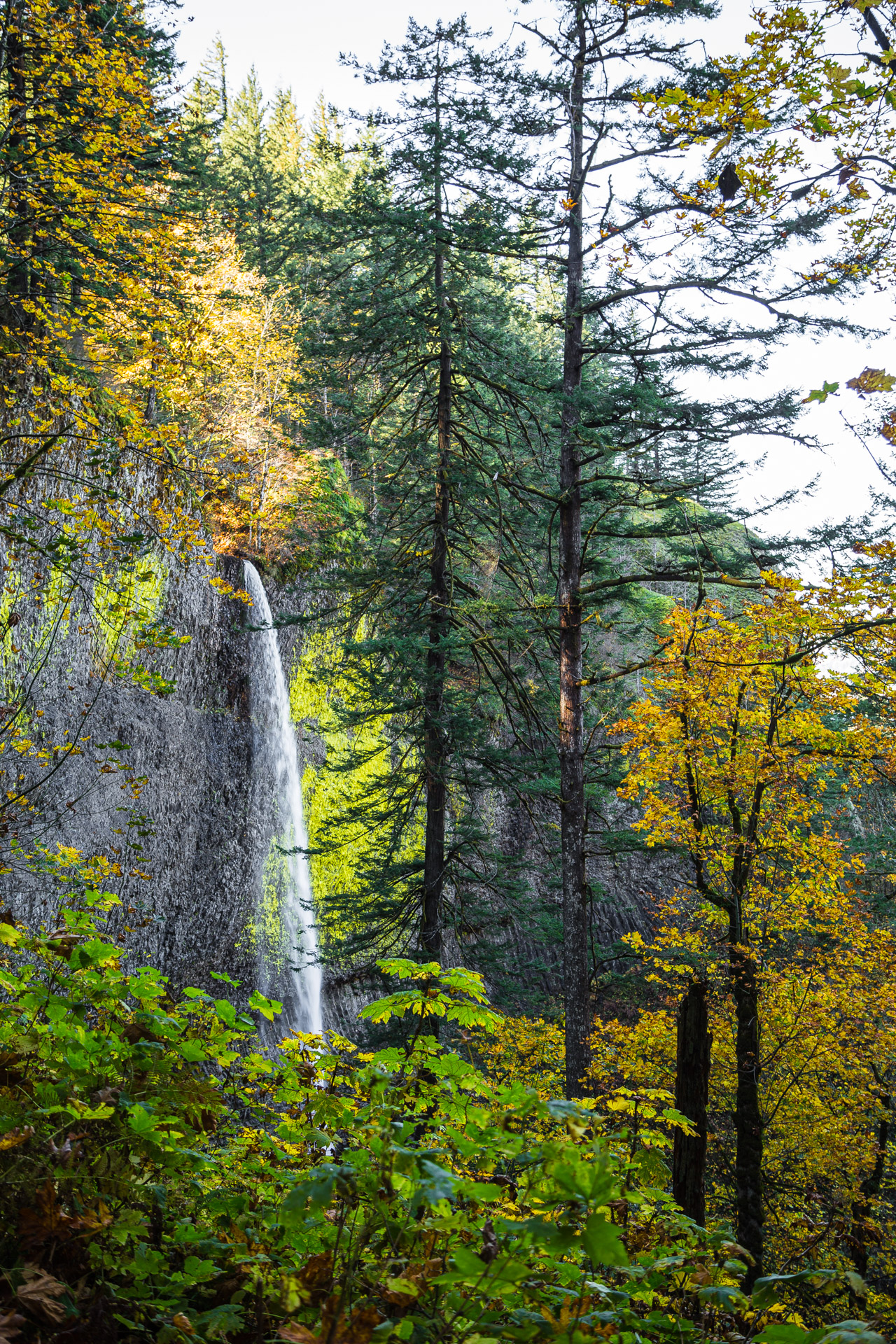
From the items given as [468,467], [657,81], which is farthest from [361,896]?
[657,81]

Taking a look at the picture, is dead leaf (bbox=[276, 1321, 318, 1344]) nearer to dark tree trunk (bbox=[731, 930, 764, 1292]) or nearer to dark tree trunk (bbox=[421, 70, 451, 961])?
dark tree trunk (bbox=[421, 70, 451, 961])

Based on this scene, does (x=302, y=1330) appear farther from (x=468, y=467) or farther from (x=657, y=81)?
(x=657, y=81)

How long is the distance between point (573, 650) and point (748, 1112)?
5.60m

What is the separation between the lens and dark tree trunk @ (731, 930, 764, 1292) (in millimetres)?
8078

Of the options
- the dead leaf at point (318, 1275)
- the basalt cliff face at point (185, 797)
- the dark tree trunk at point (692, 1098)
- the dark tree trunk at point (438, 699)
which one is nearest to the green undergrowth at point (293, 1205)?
the dead leaf at point (318, 1275)

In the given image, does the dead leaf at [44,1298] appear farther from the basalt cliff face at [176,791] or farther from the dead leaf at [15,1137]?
the basalt cliff face at [176,791]

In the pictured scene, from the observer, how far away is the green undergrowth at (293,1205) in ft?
4.60

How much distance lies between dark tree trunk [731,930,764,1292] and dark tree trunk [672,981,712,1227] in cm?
319

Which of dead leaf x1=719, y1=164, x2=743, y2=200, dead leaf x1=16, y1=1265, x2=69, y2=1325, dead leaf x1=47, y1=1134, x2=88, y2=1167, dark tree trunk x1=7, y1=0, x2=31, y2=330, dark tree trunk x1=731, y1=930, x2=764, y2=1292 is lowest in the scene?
dark tree trunk x1=731, y1=930, x2=764, y2=1292

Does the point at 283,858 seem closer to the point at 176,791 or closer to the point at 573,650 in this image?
the point at 176,791

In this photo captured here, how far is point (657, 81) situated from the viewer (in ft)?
31.8

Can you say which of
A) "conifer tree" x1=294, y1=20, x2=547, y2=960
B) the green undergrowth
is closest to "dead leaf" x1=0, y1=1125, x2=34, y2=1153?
the green undergrowth

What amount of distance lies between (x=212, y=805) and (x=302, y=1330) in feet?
38.5

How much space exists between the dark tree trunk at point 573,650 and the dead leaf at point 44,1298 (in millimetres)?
8571
